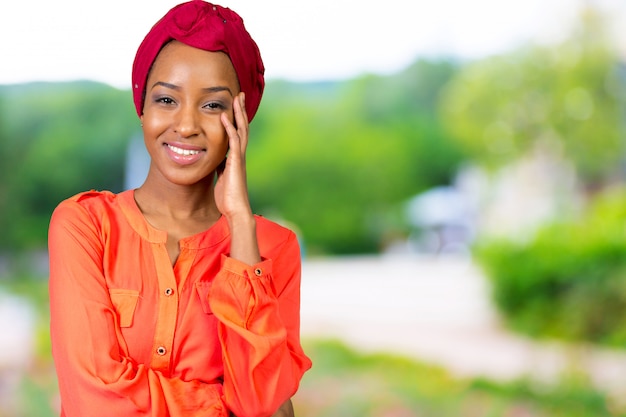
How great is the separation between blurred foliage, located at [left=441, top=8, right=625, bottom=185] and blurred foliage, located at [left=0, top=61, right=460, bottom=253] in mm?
416

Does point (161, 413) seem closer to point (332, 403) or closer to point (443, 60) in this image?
point (332, 403)

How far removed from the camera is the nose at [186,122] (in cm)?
138

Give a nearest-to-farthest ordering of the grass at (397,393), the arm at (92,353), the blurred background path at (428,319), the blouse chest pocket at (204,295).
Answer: the arm at (92,353)
the blouse chest pocket at (204,295)
the grass at (397,393)
the blurred background path at (428,319)

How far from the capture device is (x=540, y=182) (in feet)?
22.1

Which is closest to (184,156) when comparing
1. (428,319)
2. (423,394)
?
(423,394)

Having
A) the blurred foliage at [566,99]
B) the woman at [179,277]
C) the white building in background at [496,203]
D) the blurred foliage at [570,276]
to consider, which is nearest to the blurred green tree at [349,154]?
the white building in background at [496,203]

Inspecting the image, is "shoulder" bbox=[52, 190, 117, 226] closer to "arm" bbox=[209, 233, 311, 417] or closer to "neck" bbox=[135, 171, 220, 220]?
"neck" bbox=[135, 171, 220, 220]

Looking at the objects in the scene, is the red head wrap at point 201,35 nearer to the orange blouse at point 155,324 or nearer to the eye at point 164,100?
the eye at point 164,100

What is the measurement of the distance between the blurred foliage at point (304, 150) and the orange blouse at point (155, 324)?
5452 millimetres

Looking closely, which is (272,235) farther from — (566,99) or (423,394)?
(566,99)

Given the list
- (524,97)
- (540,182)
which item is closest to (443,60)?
(524,97)

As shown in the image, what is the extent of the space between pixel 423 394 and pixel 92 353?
454cm

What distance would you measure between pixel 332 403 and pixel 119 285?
4094 mm

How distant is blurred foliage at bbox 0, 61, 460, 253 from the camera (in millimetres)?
6836
